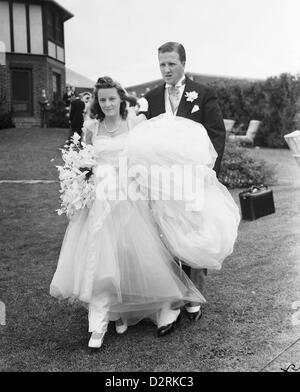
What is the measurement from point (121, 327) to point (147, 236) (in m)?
0.78

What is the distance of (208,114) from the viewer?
410cm

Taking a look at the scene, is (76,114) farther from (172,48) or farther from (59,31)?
(59,31)

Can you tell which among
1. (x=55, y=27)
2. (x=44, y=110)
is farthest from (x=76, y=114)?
(x=55, y=27)

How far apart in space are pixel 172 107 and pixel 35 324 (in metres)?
2.09

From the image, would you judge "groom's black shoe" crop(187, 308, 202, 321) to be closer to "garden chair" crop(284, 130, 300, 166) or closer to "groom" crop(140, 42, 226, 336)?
"groom" crop(140, 42, 226, 336)

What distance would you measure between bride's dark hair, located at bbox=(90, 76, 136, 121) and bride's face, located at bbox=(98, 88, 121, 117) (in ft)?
0.11

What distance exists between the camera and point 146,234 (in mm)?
3637

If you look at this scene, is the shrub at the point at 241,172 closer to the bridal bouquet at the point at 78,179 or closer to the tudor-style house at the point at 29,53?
the bridal bouquet at the point at 78,179

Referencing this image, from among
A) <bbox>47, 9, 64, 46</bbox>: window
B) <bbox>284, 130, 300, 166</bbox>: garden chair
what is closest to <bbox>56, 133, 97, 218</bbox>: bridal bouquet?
<bbox>284, 130, 300, 166</bbox>: garden chair

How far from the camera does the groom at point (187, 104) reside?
3.99 metres

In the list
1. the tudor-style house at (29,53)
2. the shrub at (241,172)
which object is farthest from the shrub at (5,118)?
the shrub at (241,172)

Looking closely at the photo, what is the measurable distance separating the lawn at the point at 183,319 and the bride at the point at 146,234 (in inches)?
8.8

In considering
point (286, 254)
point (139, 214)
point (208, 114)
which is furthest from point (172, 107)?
point (286, 254)
